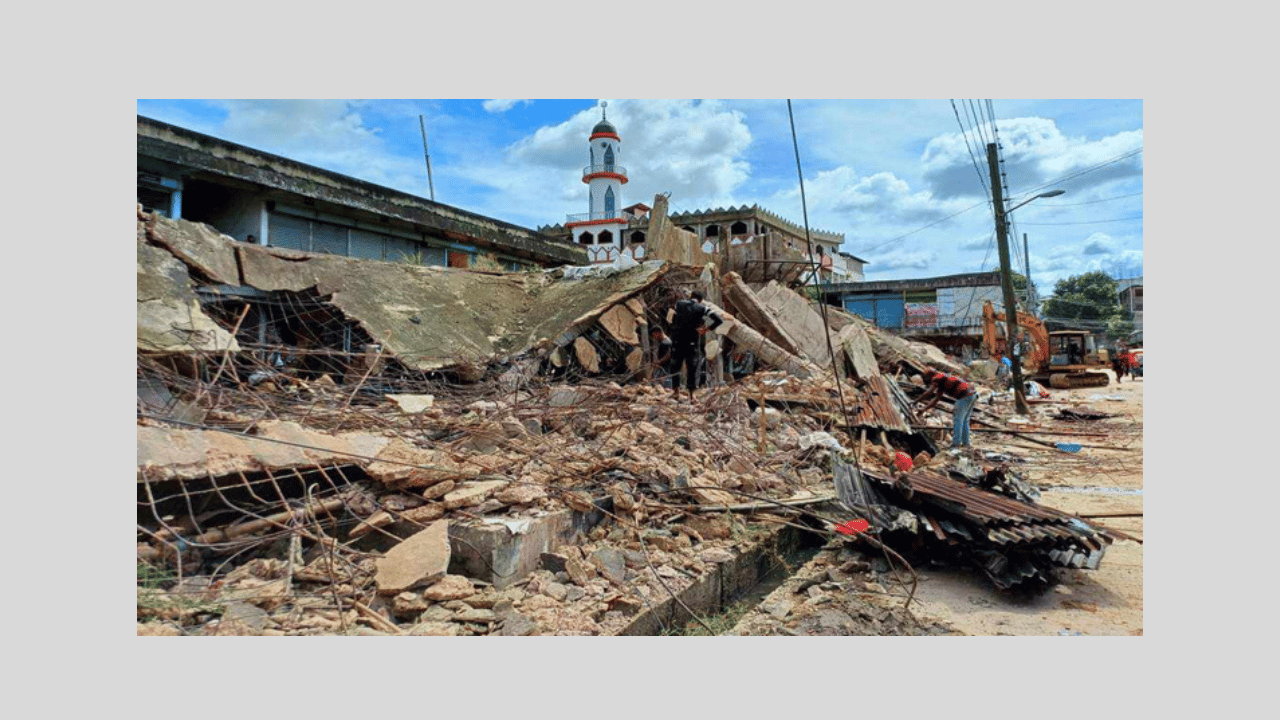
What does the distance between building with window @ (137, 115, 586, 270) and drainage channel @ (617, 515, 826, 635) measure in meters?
7.62

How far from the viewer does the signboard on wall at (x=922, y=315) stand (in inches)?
1183

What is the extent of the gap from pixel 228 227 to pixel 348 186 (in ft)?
7.43

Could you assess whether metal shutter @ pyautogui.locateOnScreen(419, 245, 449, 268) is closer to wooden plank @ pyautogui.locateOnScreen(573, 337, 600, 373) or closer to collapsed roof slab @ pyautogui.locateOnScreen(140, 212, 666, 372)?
collapsed roof slab @ pyautogui.locateOnScreen(140, 212, 666, 372)

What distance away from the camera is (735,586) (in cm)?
449

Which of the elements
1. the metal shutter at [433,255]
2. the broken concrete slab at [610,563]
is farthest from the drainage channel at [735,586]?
the metal shutter at [433,255]

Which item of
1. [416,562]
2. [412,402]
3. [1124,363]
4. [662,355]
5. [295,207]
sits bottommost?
[416,562]

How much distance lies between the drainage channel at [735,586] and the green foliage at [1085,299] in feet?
96.0

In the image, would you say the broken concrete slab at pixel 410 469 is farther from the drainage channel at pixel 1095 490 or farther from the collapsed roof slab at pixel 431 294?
the drainage channel at pixel 1095 490

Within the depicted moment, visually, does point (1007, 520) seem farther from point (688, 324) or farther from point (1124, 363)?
point (1124, 363)

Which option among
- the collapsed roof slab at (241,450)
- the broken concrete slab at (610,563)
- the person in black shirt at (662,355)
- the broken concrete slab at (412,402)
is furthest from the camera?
the person in black shirt at (662,355)

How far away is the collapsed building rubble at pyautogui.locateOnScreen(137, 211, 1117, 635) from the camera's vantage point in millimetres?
3572

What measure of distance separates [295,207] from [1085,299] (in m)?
31.8

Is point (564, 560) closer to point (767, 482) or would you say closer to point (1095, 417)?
point (767, 482)

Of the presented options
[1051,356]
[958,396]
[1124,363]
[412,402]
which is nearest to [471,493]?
[412,402]
